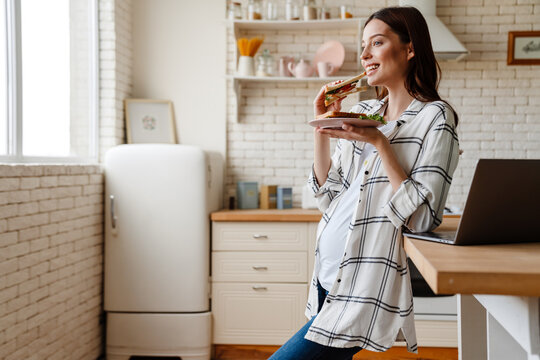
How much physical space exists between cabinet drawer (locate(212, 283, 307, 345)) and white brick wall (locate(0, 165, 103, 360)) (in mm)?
752

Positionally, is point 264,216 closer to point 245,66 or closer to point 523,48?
point 245,66

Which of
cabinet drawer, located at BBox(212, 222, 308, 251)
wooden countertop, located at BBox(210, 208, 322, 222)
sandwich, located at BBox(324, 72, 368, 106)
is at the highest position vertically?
sandwich, located at BBox(324, 72, 368, 106)

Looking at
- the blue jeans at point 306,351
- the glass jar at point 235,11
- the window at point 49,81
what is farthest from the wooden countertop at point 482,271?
the glass jar at point 235,11

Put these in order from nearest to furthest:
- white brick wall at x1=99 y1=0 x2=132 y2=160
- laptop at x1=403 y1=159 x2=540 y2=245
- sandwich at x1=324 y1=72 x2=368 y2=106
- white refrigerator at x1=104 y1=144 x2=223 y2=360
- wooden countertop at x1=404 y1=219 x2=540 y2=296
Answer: wooden countertop at x1=404 y1=219 x2=540 y2=296 < laptop at x1=403 y1=159 x2=540 y2=245 < sandwich at x1=324 y1=72 x2=368 y2=106 < white refrigerator at x1=104 y1=144 x2=223 y2=360 < white brick wall at x1=99 y1=0 x2=132 y2=160

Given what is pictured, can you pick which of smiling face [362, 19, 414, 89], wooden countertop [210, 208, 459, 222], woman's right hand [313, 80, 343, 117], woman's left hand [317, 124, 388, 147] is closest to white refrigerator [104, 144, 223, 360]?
wooden countertop [210, 208, 459, 222]

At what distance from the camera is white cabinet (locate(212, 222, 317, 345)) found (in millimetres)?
3250

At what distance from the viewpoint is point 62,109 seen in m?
3.03

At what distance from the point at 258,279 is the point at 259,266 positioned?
0.08 meters

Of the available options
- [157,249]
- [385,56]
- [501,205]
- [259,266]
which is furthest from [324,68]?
[501,205]

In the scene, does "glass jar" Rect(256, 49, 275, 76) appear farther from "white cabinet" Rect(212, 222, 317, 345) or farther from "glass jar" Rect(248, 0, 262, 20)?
"white cabinet" Rect(212, 222, 317, 345)

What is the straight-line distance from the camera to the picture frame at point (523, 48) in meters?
3.68

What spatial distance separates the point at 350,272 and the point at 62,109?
2.29 m

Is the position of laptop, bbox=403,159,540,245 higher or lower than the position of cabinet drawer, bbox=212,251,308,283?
higher

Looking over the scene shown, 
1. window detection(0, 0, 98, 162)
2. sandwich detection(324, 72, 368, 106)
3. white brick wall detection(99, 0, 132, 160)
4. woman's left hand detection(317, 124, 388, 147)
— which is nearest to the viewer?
woman's left hand detection(317, 124, 388, 147)
